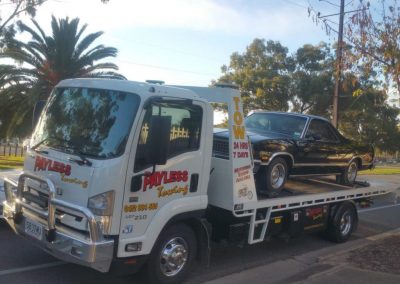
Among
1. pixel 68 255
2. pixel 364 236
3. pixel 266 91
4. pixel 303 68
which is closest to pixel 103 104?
pixel 68 255

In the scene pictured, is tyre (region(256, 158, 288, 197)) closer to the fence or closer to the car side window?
the car side window

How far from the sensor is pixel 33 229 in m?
5.54

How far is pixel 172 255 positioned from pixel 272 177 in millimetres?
2554

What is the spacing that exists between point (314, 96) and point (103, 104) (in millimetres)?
29308

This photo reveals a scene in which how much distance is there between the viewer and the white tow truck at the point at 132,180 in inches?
200

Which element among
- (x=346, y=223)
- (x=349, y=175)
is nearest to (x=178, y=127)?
(x=346, y=223)

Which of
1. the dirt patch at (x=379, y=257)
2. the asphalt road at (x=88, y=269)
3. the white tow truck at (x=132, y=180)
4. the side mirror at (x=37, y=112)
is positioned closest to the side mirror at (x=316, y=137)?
the asphalt road at (x=88, y=269)

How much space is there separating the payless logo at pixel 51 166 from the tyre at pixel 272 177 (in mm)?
3289

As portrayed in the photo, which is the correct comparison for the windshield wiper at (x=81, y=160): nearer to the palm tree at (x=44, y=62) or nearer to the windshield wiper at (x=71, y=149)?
the windshield wiper at (x=71, y=149)

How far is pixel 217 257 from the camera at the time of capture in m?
7.55

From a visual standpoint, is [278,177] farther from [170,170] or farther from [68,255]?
[68,255]

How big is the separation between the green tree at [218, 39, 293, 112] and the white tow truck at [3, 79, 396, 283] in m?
27.2

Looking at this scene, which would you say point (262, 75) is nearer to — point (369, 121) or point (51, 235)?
point (369, 121)

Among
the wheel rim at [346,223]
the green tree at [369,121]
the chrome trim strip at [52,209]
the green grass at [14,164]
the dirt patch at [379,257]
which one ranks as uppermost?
the green tree at [369,121]
